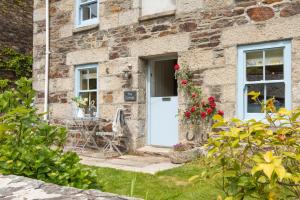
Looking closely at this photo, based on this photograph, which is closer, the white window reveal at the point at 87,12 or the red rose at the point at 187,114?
the red rose at the point at 187,114

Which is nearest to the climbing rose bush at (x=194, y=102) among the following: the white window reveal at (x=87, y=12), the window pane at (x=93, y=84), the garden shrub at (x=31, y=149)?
the window pane at (x=93, y=84)

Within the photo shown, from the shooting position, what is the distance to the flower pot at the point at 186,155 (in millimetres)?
6418

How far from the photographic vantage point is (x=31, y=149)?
2365mm

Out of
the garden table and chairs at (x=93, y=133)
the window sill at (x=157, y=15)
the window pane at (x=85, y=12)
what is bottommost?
the garden table and chairs at (x=93, y=133)

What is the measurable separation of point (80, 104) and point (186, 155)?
140 inches

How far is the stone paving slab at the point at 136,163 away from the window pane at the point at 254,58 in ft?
7.86

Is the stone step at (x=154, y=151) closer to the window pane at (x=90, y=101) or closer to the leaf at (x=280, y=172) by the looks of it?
the window pane at (x=90, y=101)

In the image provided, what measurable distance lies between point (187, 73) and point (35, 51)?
5305 millimetres

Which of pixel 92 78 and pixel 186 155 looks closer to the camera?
pixel 186 155

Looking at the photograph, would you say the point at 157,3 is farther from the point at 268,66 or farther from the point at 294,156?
the point at 294,156

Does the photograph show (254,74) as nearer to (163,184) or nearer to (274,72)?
(274,72)

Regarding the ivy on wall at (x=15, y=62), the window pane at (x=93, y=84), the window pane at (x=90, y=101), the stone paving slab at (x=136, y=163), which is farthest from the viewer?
the ivy on wall at (x=15, y=62)

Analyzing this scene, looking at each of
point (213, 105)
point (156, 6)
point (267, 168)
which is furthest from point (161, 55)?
point (267, 168)

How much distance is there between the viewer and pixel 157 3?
25.9 ft
